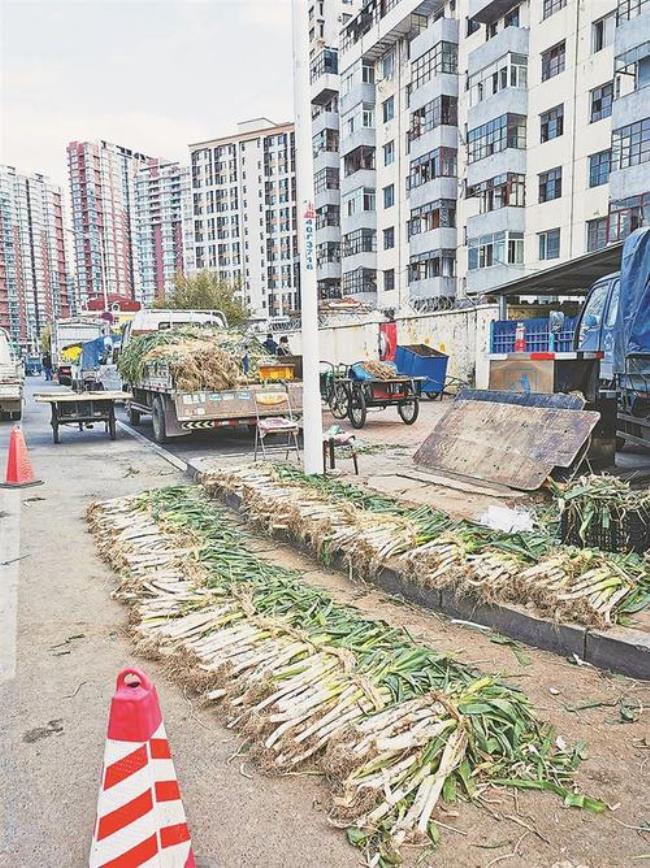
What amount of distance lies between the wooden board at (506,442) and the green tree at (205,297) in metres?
42.2

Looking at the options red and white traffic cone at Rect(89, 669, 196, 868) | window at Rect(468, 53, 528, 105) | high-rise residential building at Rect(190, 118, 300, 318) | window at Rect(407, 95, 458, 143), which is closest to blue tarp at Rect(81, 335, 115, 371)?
red and white traffic cone at Rect(89, 669, 196, 868)

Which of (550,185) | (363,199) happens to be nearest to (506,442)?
(550,185)

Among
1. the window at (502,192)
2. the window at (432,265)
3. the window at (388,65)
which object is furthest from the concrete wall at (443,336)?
the window at (388,65)

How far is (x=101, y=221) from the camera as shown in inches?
3455

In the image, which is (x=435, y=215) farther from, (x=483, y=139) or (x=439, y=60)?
(x=439, y=60)

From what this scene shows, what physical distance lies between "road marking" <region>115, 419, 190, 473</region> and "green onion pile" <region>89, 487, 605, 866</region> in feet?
19.5

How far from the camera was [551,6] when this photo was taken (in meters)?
31.0

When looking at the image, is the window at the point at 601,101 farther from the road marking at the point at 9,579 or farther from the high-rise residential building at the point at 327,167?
the road marking at the point at 9,579

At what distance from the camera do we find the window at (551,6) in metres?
30.5

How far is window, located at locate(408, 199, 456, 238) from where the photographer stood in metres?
40.2

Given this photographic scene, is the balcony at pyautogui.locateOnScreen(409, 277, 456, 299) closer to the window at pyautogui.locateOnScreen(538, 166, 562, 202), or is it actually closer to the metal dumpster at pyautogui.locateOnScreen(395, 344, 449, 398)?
the window at pyautogui.locateOnScreen(538, 166, 562, 202)

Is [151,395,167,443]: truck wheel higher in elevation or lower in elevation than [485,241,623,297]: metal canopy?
lower

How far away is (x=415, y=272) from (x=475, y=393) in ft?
122

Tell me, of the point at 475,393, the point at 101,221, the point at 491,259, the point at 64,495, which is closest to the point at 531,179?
the point at 491,259
